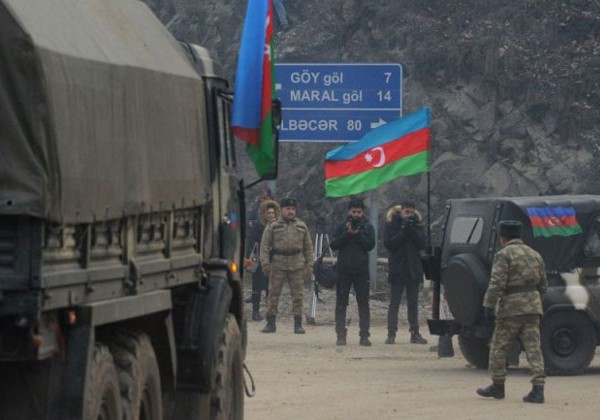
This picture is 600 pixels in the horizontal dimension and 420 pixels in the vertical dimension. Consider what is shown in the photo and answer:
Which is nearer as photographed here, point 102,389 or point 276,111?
point 102,389

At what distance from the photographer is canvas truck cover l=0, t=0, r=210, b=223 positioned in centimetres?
674

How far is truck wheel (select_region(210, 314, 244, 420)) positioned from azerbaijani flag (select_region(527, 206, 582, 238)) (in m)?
7.31

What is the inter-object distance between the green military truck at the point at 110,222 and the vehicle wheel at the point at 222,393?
0.5 inches

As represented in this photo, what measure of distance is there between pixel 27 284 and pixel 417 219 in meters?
15.7

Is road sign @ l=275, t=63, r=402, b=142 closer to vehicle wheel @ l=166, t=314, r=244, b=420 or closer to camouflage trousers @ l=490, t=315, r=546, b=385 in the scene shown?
camouflage trousers @ l=490, t=315, r=546, b=385

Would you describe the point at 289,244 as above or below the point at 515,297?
above

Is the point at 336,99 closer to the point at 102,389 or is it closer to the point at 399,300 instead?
the point at 399,300

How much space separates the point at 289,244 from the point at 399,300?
1.92 meters

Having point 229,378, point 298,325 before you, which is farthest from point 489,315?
point 229,378

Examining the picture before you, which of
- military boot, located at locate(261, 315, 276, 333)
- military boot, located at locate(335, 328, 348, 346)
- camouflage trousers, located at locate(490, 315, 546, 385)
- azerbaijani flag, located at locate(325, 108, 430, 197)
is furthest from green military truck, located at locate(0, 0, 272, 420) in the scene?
military boot, located at locate(261, 315, 276, 333)

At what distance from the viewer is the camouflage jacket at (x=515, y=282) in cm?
1529

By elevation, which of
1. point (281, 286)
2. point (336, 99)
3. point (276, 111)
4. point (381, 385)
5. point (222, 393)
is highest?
point (336, 99)

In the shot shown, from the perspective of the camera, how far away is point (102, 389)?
764 cm

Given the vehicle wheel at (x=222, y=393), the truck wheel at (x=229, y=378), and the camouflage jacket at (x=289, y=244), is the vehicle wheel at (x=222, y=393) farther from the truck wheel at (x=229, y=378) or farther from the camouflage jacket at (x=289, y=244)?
the camouflage jacket at (x=289, y=244)
